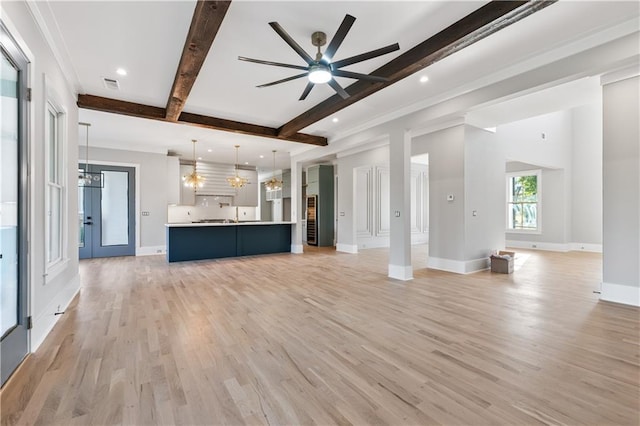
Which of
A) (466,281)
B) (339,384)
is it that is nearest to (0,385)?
(339,384)

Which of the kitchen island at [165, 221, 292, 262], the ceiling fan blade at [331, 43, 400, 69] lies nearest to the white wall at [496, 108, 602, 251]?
the kitchen island at [165, 221, 292, 262]

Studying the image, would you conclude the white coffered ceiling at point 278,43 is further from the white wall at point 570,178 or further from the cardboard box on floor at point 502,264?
the white wall at point 570,178

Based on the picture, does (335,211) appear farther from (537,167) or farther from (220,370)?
(220,370)

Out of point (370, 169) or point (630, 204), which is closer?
point (630, 204)

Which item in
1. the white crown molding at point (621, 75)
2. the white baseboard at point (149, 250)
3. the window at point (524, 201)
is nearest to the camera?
the white crown molding at point (621, 75)

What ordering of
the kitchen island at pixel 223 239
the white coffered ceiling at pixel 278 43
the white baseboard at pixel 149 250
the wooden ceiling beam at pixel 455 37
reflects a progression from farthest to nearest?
the white baseboard at pixel 149 250 < the kitchen island at pixel 223 239 < the white coffered ceiling at pixel 278 43 < the wooden ceiling beam at pixel 455 37

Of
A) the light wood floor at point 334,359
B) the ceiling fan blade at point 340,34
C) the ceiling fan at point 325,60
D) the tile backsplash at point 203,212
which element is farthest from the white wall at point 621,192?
the tile backsplash at point 203,212

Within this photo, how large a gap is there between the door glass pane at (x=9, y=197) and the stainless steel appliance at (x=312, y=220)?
787 centimetres

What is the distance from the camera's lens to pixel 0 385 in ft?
6.07

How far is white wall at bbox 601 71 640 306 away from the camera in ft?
11.5

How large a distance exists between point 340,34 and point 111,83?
11.6 ft

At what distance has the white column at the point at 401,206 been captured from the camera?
16.5ft

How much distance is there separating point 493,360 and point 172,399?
229 cm

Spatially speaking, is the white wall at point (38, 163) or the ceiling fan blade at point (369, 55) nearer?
the white wall at point (38, 163)
